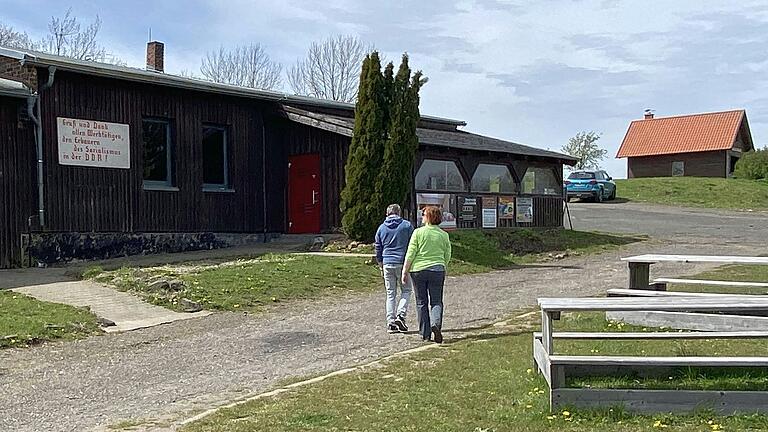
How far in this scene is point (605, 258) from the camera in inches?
843

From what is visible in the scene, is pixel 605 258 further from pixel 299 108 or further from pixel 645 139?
pixel 645 139

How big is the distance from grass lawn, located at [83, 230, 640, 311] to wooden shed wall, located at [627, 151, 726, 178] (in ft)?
130

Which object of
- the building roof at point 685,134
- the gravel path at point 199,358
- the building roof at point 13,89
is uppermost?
the building roof at point 685,134

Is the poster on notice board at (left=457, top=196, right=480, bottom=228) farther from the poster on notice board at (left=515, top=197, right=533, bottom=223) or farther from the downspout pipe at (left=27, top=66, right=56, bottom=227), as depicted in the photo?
the downspout pipe at (left=27, top=66, right=56, bottom=227)

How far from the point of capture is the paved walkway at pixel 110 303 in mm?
12602

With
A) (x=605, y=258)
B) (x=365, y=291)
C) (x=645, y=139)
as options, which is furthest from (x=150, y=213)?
(x=645, y=139)

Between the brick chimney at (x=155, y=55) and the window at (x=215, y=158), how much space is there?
302 inches

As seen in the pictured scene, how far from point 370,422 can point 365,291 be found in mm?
9216

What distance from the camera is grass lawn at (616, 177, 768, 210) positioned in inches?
1642

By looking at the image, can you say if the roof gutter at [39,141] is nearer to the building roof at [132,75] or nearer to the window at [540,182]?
the building roof at [132,75]

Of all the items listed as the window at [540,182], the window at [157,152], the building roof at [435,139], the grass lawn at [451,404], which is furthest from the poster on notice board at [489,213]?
the grass lawn at [451,404]

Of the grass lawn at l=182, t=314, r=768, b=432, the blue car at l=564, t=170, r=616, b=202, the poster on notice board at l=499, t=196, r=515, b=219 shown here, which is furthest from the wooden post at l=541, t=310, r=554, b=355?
the blue car at l=564, t=170, r=616, b=202

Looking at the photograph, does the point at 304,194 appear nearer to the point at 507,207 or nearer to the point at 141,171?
the point at 141,171

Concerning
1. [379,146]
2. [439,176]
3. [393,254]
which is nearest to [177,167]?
[379,146]
